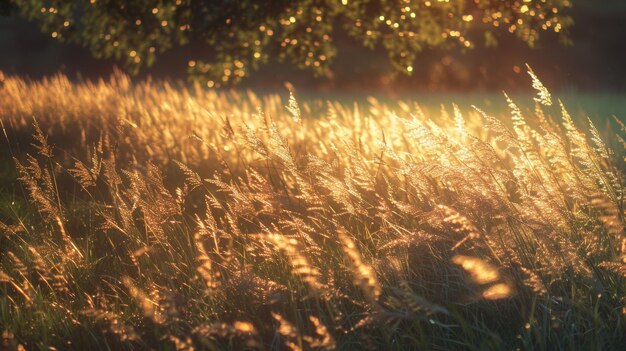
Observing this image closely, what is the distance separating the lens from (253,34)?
31.4 feet

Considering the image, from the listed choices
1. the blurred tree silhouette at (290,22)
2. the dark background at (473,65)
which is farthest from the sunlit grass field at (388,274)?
the dark background at (473,65)

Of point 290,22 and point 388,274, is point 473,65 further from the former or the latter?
point 388,274

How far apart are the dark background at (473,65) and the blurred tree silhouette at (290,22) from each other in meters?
9.53

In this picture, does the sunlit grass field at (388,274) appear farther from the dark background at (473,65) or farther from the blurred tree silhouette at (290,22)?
the dark background at (473,65)

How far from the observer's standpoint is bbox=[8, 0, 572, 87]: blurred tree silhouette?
8.48 meters

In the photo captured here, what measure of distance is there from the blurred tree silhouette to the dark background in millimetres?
9533

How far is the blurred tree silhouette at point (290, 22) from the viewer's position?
8.48 meters

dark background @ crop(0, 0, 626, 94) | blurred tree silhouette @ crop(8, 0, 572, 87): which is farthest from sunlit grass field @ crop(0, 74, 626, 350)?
dark background @ crop(0, 0, 626, 94)

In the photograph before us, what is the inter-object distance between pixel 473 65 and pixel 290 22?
14.1 meters

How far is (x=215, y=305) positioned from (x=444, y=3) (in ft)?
21.1

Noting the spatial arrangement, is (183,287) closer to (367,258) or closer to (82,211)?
(367,258)

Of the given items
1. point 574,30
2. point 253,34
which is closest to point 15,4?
point 253,34

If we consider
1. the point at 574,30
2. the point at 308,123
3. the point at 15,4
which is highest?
the point at 15,4

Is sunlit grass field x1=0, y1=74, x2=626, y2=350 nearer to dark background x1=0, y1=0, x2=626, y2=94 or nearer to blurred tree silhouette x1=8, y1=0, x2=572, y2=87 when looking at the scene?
blurred tree silhouette x1=8, y1=0, x2=572, y2=87
